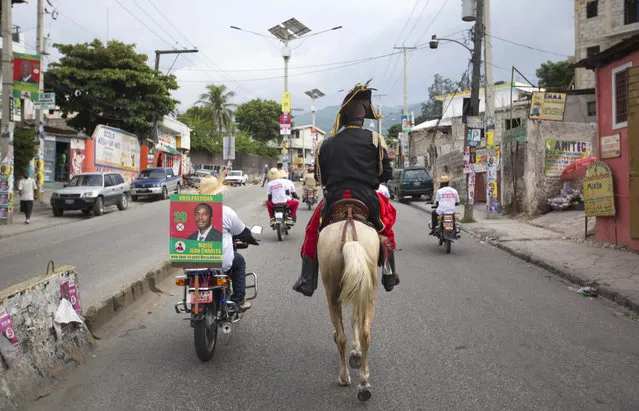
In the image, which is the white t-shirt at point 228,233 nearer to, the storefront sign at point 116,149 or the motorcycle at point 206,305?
the motorcycle at point 206,305

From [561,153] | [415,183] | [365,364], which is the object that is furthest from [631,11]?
[365,364]

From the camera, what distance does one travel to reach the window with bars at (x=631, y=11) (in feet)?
99.9

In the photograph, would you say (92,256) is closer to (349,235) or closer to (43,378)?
(43,378)

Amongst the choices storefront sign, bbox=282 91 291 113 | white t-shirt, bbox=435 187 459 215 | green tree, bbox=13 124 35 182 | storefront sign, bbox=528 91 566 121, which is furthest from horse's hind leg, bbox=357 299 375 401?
storefront sign, bbox=282 91 291 113

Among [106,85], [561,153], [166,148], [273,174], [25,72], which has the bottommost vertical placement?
[273,174]

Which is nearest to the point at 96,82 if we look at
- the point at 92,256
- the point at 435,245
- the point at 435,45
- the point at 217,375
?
the point at 435,45

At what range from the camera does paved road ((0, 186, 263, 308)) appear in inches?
349

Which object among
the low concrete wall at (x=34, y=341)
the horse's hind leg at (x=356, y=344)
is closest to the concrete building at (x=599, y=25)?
the horse's hind leg at (x=356, y=344)

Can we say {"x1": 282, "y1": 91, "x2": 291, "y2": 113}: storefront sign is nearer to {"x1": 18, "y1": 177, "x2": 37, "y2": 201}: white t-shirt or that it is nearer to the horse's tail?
{"x1": 18, "y1": 177, "x2": 37, "y2": 201}: white t-shirt

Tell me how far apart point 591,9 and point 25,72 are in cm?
3248

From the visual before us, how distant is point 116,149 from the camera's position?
33.9m

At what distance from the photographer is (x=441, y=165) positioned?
3266 cm

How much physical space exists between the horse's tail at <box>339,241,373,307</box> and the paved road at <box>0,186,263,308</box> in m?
3.90

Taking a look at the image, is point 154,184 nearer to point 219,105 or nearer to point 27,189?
point 27,189
